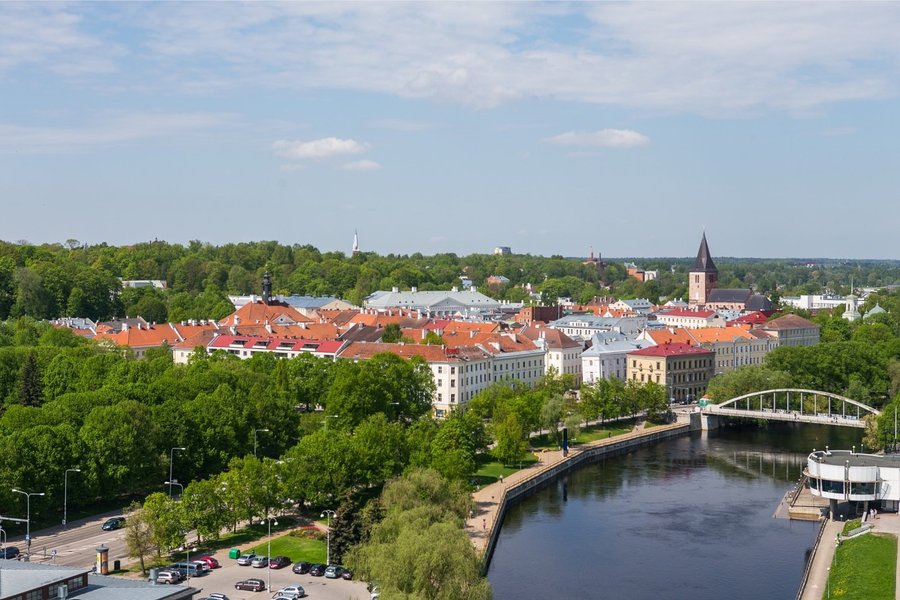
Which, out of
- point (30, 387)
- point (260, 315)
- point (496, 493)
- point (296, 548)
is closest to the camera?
point (296, 548)

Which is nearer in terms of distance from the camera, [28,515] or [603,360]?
[28,515]

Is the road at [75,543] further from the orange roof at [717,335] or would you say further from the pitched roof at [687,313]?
the pitched roof at [687,313]

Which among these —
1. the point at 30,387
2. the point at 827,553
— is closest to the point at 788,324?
the point at 827,553

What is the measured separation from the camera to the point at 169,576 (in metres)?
45.6

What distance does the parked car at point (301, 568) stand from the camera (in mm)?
47812

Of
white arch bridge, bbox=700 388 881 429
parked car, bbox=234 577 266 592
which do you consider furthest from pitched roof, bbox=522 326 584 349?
parked car, bbox=234 577 266 592

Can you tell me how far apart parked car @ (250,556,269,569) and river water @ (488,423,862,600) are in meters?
9.87

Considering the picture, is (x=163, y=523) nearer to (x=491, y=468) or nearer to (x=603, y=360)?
(x=491, y=468)

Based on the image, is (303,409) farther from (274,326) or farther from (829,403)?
(829,403)

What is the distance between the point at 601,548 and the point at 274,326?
231 ft

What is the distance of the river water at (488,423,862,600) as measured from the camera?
49812 millimetres

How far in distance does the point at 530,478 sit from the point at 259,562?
2376 centimetres

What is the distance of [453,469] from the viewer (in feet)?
192

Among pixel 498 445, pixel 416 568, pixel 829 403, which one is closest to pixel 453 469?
pixel 498 445
